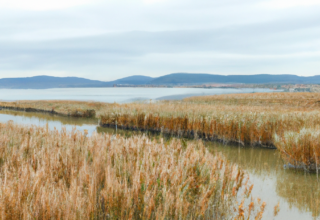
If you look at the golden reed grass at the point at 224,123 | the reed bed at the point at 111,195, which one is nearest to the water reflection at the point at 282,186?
the reed bed at the point at 111,195

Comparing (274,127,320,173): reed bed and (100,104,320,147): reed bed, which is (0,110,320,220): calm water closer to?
(274,127,320,173): reed bed

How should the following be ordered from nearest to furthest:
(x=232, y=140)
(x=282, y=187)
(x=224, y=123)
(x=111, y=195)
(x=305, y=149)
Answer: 1. (x=111, y=195)
2. (x=282, y=187)
3. (x=305, y=149)
4. (x=232, y=140)
5. (x=224, y=123)

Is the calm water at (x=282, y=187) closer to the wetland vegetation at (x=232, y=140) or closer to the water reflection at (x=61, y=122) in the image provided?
the wetland vegetation at (x=232, y=140)

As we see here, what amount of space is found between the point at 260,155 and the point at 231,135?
2.39 meters

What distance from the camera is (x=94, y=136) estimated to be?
7855 mm

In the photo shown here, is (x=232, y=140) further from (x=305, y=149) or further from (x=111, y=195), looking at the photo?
(x=111, y=195)

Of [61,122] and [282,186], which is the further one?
[61,122]

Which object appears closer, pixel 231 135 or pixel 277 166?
pixel 277 166

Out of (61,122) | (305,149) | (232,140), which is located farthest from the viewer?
(61,122)

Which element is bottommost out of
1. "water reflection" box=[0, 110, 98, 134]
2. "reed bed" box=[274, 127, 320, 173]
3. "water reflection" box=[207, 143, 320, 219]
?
"water reflection" box=[207, 143, 320, 219]

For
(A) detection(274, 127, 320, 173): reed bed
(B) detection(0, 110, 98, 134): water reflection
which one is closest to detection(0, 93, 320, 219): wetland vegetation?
(A) detection(274, 127, 320, 173): reed bed

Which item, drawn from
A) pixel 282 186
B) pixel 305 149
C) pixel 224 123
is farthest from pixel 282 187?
pixel 224 123

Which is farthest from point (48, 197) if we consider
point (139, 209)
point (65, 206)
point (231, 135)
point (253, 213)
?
point (231, 135)

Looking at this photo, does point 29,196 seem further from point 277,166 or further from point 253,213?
point 277,166
